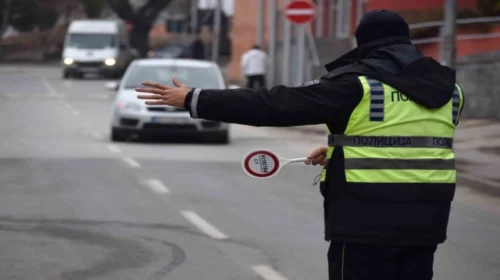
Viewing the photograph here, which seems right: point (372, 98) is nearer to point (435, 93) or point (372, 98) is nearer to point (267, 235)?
point (435, 93)

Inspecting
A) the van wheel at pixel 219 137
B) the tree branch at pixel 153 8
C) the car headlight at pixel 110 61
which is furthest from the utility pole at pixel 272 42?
the tree branch at pixel 153 8

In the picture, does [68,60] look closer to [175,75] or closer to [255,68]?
[255,68]

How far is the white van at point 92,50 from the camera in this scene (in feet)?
175

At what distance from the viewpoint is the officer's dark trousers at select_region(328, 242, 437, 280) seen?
4.75 m

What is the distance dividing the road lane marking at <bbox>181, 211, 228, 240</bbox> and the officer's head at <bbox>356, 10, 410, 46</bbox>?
18.5 feet

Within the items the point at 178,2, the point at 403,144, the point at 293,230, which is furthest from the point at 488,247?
the point at 178,2

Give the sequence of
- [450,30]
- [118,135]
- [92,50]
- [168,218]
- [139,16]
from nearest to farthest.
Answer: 1. [168,218]
2. [450,30]
3. [118,135]
4. [92,50]
5. [139,16]

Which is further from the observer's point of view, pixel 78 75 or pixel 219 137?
pixel 78 75

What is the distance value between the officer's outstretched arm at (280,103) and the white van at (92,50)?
4882 centimetres

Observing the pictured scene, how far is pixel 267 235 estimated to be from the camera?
10656 mm

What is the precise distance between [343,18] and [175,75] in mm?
20018

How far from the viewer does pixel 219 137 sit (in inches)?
861

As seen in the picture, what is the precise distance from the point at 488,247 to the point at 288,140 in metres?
13.7

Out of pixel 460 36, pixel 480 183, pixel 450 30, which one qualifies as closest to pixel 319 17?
pixel 460 36
